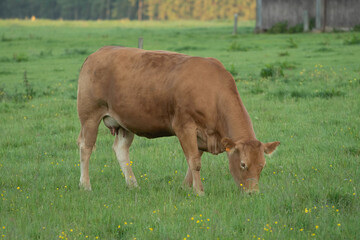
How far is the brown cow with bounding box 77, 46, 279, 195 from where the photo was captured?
19.9 feet

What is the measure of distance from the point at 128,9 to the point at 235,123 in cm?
11740

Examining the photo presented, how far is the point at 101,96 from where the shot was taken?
23.6 ft

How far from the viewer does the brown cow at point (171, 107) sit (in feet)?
19.9

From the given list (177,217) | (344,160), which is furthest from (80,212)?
(344,160)

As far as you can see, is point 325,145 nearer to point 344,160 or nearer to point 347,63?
point 344,160

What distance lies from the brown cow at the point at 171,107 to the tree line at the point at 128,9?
330 ft

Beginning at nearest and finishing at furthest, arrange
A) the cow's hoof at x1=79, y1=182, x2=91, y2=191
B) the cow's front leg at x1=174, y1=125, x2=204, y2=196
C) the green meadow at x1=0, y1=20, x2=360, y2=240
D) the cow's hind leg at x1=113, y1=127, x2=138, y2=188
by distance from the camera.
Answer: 1. the green meadow at x1=0, y1=20, x2=360, y2=240
2. the cow's front leg at x1=174, y1=125, x2=204, y2=196
3. the cow's hoof at x1=79, y1=182, x2=91, y2=191
4. the cow's hind leg at x1=113, y1=127, x2=138, y2=188

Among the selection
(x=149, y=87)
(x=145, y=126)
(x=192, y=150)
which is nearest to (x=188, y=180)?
(x=192, y=150)

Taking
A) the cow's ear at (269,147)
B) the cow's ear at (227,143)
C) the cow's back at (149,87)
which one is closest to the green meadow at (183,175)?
the cow's ear at (269,147)

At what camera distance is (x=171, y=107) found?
6.53 m

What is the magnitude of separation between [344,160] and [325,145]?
3.10 ft

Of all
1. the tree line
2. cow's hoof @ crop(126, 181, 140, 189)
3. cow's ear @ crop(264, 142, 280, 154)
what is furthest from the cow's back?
the tree line

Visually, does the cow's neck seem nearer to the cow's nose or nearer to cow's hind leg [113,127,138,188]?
the cow's nose

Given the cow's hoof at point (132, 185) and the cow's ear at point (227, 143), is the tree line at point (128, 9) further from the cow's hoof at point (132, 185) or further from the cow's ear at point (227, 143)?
A: the cow's ear at point (227, 143)
